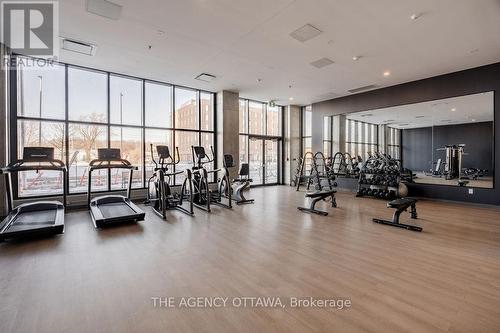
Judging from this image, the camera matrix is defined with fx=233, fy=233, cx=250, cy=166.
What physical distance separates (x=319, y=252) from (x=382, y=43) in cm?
464

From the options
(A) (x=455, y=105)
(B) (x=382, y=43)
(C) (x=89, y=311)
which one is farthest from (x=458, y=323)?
(A) (x=455, y=105)

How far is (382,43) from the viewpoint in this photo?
16.5ft

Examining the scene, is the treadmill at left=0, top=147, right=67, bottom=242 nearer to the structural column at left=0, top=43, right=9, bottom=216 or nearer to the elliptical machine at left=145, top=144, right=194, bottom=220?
the structural column at left=0, top=43, right=9, bottom=216

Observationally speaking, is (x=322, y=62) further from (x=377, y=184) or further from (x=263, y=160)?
(x=263, y=160)

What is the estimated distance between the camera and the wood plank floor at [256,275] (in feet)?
6.15

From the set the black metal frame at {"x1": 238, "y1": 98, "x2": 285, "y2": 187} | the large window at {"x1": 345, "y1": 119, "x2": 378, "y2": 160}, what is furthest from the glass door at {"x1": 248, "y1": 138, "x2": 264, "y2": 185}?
the large window at {"x1": 345, "y1": 119, "x2": 378, "y2": 160}

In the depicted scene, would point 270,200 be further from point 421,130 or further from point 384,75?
point 421,130

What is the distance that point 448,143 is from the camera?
7.43m

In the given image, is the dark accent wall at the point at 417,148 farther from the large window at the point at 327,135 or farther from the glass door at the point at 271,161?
the glass door at the point at 271,161

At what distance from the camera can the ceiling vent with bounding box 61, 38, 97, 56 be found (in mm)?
4977

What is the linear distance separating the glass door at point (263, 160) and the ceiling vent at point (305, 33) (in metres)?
5.85

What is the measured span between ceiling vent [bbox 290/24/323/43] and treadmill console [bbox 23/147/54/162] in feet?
18.4

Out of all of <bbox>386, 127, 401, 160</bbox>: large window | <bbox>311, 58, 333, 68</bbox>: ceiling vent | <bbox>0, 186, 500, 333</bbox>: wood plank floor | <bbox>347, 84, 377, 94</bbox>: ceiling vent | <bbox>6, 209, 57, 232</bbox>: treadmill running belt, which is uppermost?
<bbox>347, 84, 377, 94</bbox>: ceiling vent

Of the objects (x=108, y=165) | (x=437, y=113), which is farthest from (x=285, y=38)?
(x=437, y=113)
